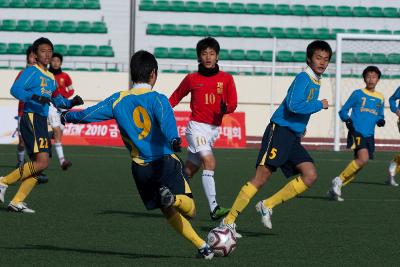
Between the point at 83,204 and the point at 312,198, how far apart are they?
316cm

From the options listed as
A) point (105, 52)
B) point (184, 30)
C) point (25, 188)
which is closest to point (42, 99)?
point (25, 188)

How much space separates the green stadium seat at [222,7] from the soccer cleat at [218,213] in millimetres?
24982

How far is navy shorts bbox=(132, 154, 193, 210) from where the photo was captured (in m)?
6.71

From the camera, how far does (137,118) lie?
21.9 ft

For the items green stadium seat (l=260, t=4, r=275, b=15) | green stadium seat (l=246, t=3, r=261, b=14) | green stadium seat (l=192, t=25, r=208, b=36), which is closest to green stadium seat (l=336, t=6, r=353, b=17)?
green stadium seat (l=260, t=4, r=275, b=15)

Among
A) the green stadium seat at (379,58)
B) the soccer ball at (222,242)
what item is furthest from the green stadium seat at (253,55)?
the soccer ball at (222,242)

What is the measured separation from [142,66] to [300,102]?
2235 millimetres

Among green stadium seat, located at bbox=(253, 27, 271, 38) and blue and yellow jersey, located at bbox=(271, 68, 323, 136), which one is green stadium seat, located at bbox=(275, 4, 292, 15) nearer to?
green stadium seat, located at bbox=(253, 27, 271, 38)

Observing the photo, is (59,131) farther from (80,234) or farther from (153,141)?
(153,141)

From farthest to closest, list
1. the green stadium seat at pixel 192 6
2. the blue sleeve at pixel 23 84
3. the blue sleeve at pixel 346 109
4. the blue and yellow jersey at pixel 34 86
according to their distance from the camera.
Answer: the green stadium seat at pixel 192 6 → the blue sleeve at pixel 346 109 → the blue and yellow jersey at pixel 34 86 → the blue sleeve at pixel 23 84

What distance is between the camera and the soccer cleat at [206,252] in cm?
689

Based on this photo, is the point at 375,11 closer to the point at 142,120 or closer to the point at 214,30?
the point at 214,30

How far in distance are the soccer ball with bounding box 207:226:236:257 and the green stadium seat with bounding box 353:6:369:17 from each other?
2793 cm

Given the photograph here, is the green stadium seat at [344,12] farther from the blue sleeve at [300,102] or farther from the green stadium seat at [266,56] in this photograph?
the blue sleeve at [300,102]
